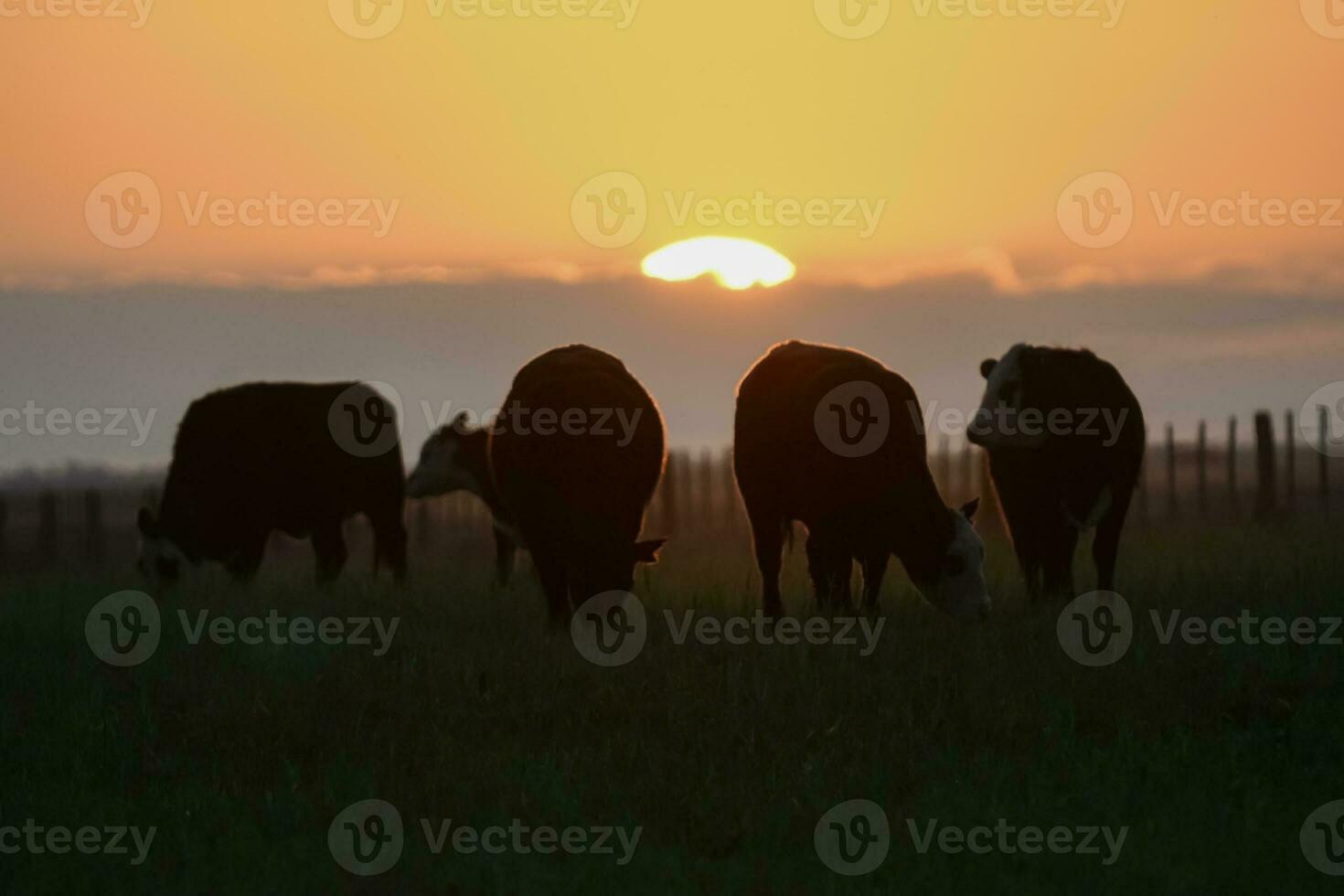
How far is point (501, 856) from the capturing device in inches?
248

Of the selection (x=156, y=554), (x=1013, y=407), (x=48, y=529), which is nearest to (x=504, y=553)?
(x=156, y=554)

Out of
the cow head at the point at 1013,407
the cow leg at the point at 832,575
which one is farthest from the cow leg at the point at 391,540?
the cow head at the point at 1013,407

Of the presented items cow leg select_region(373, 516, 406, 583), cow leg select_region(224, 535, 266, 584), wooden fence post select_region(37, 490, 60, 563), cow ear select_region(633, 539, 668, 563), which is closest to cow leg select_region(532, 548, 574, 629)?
cow ear select_region(633, 539, 668, 563)

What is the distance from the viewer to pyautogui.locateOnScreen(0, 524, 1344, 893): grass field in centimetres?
612

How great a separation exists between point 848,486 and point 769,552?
3.75ft

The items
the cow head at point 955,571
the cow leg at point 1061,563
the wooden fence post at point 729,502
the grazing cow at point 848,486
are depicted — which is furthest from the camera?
the wooden fence post at point 729,502

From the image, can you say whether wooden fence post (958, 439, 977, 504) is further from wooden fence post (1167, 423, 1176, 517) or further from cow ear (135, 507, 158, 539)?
cow ear (135, 507, 158, 539)

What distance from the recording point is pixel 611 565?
9609 millimetres

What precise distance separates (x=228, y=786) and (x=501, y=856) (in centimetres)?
174

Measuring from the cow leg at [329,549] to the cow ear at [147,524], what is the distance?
151cm

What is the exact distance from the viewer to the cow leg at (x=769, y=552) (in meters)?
11.3

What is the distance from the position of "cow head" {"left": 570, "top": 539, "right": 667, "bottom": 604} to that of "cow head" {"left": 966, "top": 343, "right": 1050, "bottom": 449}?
2.90 metres

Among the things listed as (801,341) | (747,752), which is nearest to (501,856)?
(747,752)

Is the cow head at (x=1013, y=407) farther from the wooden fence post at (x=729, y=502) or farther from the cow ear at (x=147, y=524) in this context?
the wooden fence post at (x=729, y=502)
